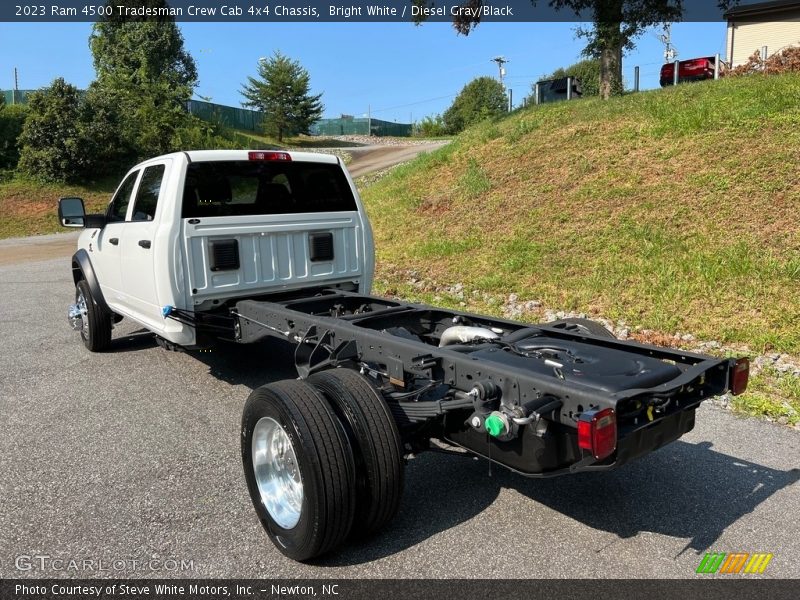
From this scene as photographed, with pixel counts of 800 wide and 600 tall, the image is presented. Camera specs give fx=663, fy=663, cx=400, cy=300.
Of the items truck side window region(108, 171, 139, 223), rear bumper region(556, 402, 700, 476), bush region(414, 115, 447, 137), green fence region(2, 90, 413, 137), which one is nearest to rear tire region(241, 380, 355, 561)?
rear bumper region(556, 402, 700, 476)

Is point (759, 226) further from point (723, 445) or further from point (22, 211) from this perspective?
point (22, 211)

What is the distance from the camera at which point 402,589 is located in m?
3.04

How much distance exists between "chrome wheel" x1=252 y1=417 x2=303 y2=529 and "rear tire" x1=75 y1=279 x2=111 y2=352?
4089 millimetres

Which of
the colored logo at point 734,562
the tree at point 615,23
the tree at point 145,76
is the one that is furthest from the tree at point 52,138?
the colored logo at point 734,562

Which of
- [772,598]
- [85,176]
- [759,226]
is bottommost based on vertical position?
[772,598]

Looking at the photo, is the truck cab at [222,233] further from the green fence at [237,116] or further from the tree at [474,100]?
the tree at [474,100]

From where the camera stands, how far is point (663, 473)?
4211 millimetres

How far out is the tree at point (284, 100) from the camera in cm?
5016

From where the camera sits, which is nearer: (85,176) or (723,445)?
(723,445)

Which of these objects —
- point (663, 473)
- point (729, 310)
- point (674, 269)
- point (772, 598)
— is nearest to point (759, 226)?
point (674, 269)

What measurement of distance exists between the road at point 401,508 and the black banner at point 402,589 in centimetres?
6

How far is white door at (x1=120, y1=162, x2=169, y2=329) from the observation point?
5.45 m

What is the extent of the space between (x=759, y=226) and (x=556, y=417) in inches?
292

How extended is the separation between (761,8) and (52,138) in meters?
29.9
